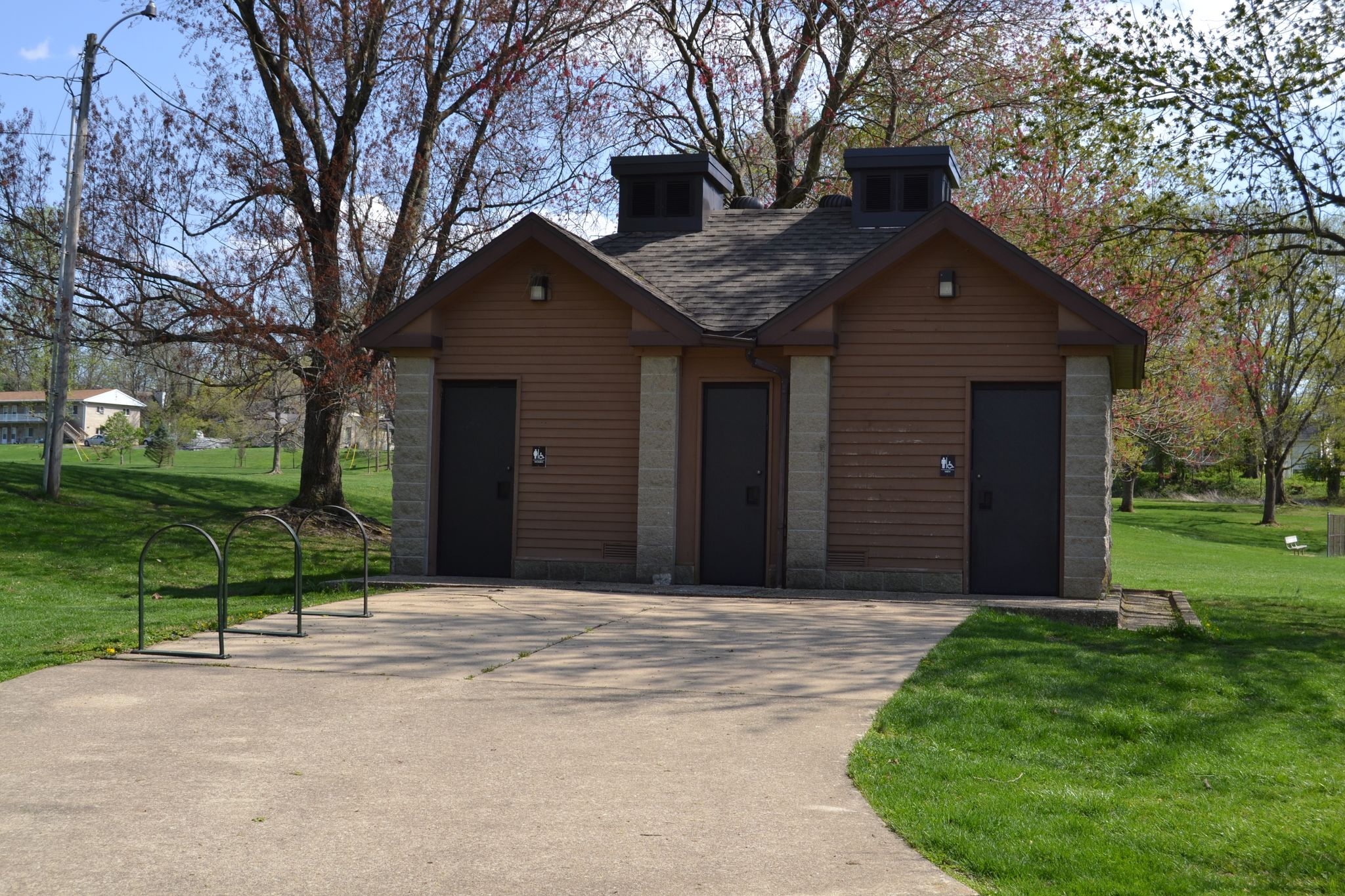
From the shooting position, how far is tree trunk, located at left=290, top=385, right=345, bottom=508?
2217 centimetres

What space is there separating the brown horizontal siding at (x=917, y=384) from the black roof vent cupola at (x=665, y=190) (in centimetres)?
443

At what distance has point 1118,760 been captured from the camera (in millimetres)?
6352

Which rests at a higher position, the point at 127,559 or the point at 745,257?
the point at 745,257

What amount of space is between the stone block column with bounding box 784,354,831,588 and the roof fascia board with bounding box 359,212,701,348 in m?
1.37

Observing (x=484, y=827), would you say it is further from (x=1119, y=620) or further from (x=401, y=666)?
(x=1119, y=620)

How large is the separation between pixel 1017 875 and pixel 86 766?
4.23 meters

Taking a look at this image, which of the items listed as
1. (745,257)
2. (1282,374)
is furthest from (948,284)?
(1282,374)

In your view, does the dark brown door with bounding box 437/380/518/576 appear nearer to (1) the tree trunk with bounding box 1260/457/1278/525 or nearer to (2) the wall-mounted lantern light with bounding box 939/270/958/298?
(2) the wall-mounted lantern light with bounding box 939/270/958/298

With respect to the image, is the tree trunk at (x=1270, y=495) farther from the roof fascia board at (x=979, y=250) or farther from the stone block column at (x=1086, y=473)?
the roof fascia board at (x=979, y=250)

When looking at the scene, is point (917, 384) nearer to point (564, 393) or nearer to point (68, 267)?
point (564, 393)

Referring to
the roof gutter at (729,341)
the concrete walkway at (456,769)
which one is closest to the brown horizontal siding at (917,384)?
the roof gutter at (729,341)

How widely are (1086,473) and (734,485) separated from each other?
3977 millimetres

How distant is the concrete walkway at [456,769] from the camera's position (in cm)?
440

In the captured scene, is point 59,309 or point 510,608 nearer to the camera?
point 510,608
